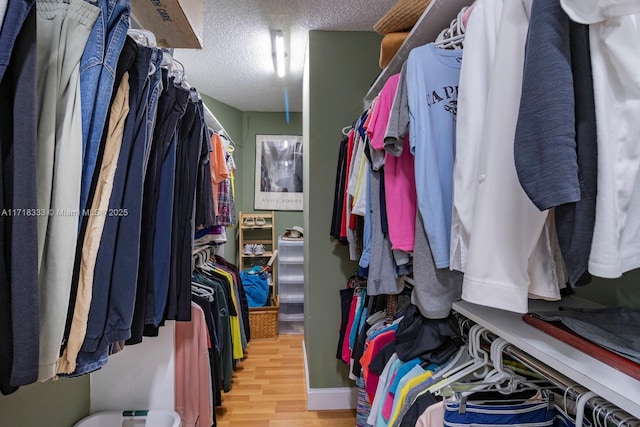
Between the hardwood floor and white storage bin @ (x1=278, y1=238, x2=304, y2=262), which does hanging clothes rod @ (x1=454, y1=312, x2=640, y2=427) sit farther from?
white storage bin @ (x1=278, y1=238, x2=304, y2=262)

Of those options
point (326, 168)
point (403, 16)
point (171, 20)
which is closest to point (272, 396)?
point (326, 168)

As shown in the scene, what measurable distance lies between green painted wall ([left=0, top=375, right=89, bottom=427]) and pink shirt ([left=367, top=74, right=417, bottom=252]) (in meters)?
1.30

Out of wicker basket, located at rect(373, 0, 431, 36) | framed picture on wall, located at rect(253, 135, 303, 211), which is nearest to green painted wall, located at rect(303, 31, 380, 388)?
wicker basket, located at rect(373, 0, 431, 36)

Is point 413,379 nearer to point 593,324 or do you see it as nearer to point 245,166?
point 593,324

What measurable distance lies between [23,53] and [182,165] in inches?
28.3

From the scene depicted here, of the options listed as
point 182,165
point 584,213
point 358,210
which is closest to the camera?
point 584,213

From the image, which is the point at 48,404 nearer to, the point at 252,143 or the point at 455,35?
the point at 455,35

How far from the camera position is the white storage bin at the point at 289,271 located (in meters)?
3.33

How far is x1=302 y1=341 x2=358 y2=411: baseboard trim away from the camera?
6.85 feet

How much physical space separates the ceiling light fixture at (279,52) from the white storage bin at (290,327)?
7.93 ft

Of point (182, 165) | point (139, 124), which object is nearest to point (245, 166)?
point (182, 165)

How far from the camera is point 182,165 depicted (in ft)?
4.02

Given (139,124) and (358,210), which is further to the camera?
(358,210)

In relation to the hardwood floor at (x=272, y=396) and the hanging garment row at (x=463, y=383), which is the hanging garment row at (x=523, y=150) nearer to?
the hanging garment row at (x=463, y=383)
